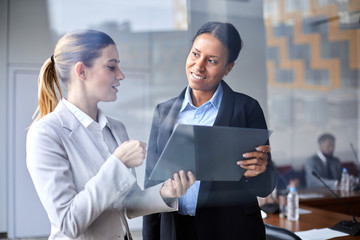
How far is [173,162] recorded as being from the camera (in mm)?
1173

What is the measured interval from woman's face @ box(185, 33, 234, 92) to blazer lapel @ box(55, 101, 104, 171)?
0.42 meters

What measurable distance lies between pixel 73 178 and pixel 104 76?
1.03 ft

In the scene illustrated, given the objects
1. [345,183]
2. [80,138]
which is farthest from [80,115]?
[345,183]

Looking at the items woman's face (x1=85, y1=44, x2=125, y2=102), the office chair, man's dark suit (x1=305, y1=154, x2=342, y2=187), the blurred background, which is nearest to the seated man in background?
man's dark suit (x1=305, y1=154, x2=342, y2=187)

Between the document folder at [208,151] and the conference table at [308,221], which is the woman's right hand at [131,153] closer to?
the document folder at [208,151]

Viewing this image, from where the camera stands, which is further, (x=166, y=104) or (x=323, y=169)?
(x=323, y=169)

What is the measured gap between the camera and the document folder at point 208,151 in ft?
3.82

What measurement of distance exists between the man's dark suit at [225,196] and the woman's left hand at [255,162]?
0.10ft

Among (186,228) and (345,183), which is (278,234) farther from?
(345,183)

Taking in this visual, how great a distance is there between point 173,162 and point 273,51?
547cm

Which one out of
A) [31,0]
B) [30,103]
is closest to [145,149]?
[30,103]

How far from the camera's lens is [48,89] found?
1.09 meters

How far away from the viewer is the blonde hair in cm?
108

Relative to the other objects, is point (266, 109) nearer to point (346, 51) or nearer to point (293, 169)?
point (293, 169)
